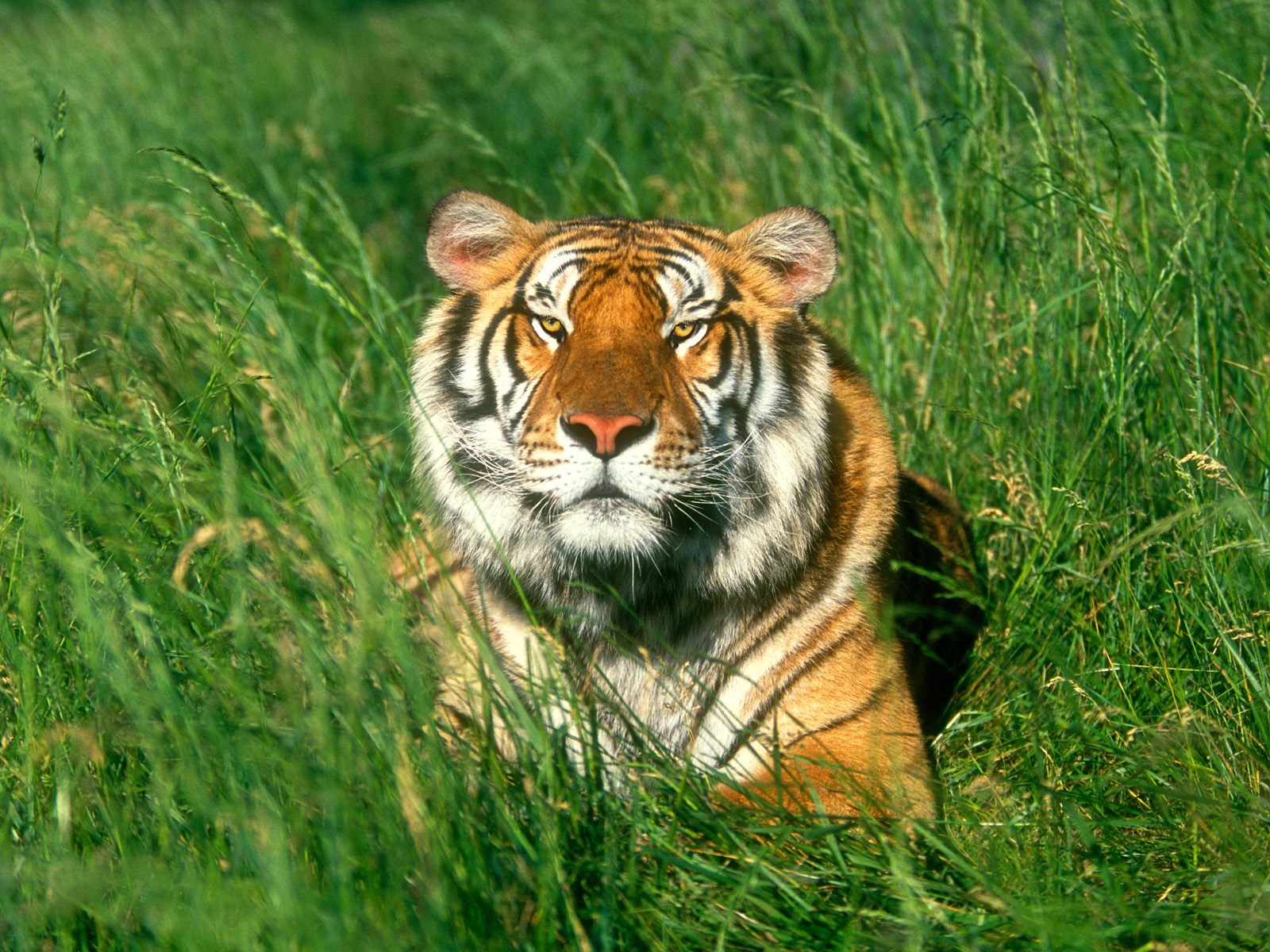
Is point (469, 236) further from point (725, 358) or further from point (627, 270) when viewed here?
point (725, 358)

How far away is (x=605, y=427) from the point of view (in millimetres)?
2615

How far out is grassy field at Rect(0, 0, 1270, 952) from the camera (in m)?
2.04

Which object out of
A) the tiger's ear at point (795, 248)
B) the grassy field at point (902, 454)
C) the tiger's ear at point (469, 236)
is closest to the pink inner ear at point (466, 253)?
the tiger's ear at point (469, 236)

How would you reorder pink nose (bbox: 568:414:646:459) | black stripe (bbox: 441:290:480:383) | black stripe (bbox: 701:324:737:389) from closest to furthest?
pink nose (bbox: 568:414:646:459) < black stripe (bbox: 701:324:737:389) < black stripe (bbox: 441:290:480:383)

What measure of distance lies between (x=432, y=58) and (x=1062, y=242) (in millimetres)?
4835

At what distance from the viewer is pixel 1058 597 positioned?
3.28 meters

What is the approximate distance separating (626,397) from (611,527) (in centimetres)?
26

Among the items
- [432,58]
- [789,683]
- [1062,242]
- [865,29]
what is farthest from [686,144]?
[432,58]

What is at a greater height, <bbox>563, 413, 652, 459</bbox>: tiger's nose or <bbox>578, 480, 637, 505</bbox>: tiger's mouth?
<bbox>563, 413, 652, 459</bbox>: tiger's nose

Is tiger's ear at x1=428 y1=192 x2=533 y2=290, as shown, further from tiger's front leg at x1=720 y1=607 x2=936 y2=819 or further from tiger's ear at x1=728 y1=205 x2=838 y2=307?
tiger's front leg at x1=720 y1=607 x2=936 y2=819

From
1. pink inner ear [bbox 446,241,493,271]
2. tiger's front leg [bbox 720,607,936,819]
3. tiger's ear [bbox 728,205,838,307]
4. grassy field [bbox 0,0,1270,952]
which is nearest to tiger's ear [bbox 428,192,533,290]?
pink inner ear [bbox 446,241,493,271]

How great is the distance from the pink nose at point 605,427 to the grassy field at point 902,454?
45 cm

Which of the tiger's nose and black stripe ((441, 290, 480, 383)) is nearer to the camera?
the tiger's nose

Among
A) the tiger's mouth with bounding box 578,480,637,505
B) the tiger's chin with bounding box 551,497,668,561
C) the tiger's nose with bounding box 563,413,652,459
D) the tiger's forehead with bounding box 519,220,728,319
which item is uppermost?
the tiger's forehead with bounding box 519,220,728,319
